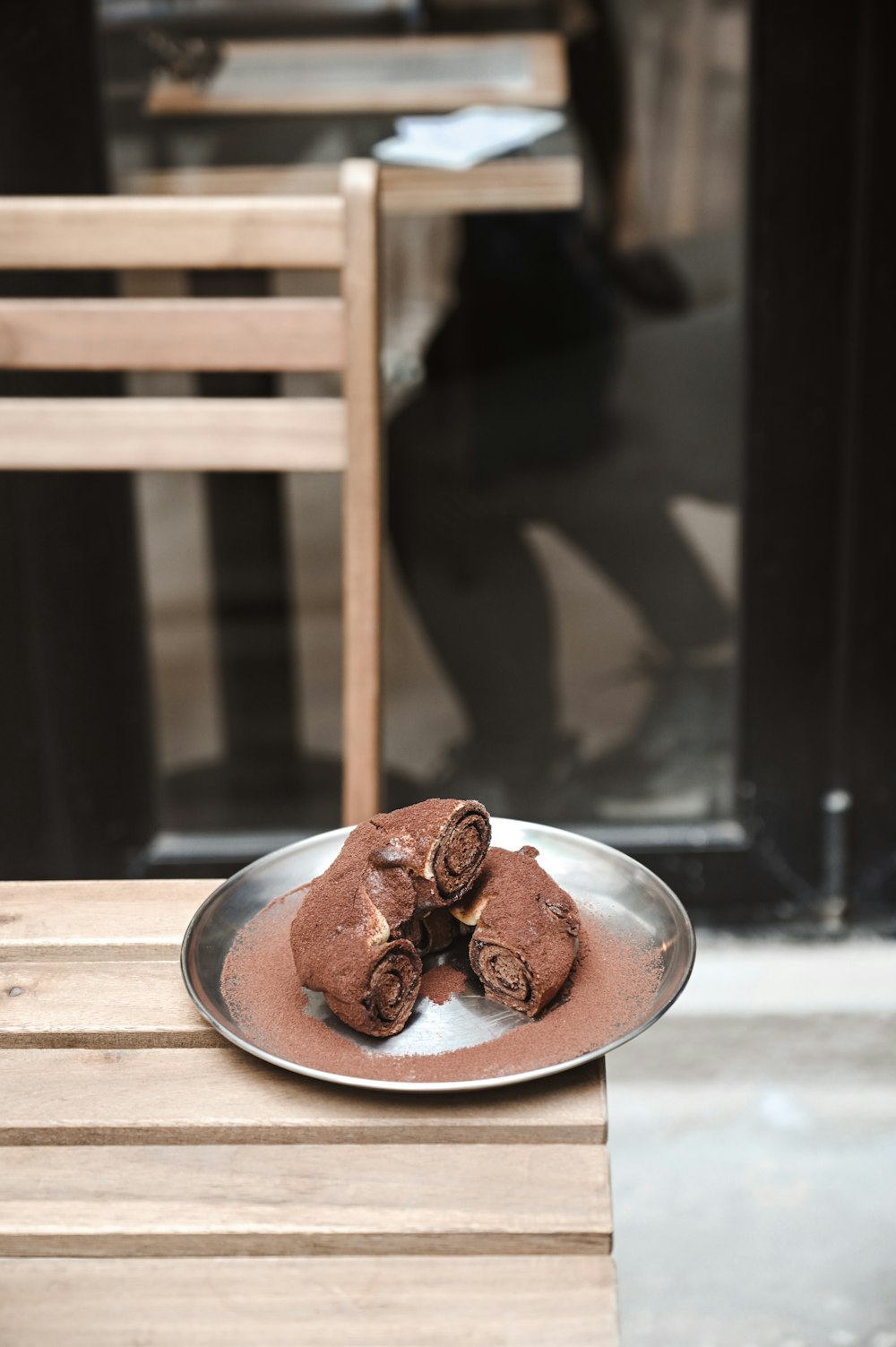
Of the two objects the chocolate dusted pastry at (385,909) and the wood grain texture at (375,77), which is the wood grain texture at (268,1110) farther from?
the wood grain texture at (375,77)

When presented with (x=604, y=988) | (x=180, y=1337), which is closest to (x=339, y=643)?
(x=604, y=988)

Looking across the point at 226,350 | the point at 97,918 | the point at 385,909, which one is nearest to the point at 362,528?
the point at 226,350

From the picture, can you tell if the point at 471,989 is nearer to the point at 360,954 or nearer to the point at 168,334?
the point at 360,954

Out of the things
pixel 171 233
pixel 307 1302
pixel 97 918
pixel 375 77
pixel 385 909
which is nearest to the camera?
pixel 307 1302

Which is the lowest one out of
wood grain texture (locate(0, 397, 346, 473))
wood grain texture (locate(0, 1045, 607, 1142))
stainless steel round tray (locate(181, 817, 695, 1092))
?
wood grain texture (locate(0, 1045, 607, 1142))

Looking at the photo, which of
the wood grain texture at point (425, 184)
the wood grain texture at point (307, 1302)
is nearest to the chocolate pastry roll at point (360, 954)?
the wood grain texture at point (307, 1302)

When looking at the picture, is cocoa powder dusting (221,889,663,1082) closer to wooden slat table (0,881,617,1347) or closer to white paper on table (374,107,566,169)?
wooden slat table (0,881,617,1347)

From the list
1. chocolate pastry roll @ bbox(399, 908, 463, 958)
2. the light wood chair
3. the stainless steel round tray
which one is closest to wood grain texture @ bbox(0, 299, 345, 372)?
the light wood chair

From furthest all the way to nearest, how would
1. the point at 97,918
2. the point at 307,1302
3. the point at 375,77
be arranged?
the point at 375,77 → the point at 97,918 → the point at 307,1302
